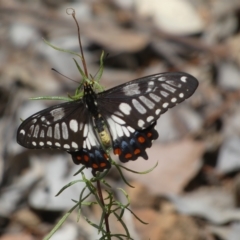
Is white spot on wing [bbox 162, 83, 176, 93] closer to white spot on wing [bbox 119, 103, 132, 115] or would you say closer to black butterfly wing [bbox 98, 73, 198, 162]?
black butterfly wing [bbox 98, 73, 198, 162]

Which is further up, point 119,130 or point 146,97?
point 146,97

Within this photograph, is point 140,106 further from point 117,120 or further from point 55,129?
point 55,129

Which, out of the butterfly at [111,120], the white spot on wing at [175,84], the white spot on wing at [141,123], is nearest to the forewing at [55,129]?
the butterfly at [111,120]

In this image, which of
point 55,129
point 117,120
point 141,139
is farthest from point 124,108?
point 55,129

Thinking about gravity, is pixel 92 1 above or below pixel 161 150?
above

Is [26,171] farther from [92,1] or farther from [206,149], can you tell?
[92,1]

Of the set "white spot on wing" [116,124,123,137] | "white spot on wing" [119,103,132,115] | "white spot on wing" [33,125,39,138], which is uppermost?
"white spot on wing" [119,103,132,115]

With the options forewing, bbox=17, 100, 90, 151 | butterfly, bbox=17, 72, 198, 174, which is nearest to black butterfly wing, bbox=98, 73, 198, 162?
butterfly, bbox=17, 72, 198, 174

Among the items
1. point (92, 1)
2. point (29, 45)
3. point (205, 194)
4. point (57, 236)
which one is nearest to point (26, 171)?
point (57, 236)
